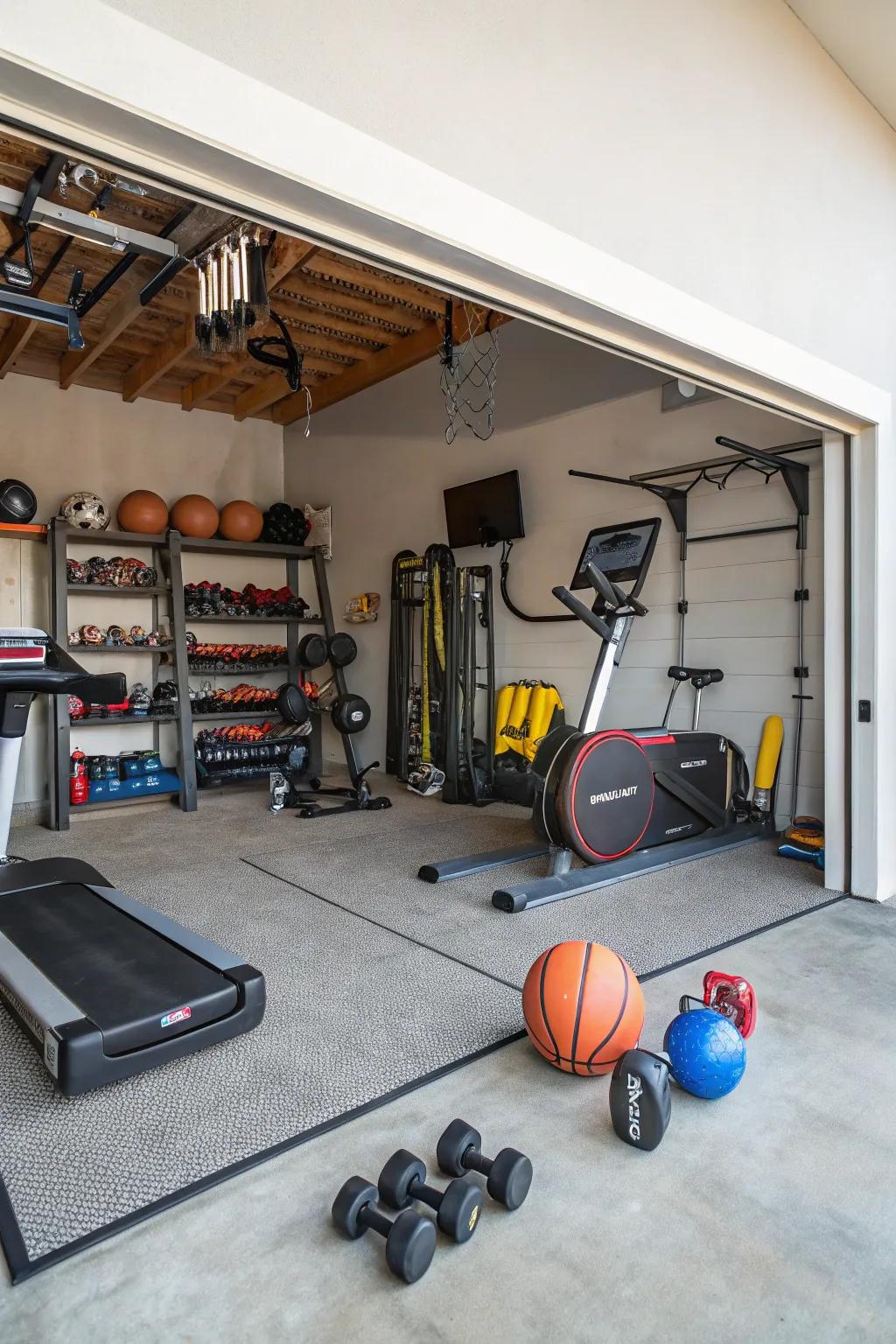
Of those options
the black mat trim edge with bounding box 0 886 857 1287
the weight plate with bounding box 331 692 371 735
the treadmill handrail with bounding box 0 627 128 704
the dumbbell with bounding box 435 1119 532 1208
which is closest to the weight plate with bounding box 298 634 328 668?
the weight plate with bounding box 331 692 371 735

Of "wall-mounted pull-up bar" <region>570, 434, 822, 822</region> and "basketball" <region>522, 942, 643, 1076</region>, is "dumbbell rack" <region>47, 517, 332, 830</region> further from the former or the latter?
"basketball" <region>522, 942, 643, 1076</region>

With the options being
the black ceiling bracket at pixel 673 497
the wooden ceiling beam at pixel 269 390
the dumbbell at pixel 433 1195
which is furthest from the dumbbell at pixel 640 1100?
the wooden ceiling beam at pixel 269 390

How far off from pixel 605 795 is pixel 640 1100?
2.16 m

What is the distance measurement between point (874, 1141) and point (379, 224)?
243 centimetres

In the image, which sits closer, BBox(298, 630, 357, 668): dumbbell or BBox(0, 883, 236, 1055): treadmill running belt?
BBox(0, 883, 236, 1055): treadmill running belt

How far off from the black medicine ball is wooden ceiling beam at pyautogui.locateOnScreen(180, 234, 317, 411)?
6.07ft

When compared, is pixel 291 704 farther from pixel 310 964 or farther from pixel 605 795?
pixel 310 964

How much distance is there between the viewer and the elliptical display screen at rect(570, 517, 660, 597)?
4945mm

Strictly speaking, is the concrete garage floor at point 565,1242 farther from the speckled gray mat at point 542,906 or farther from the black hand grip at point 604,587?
the black hand grip at point 604,587

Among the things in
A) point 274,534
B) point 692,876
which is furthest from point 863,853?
point 274,534

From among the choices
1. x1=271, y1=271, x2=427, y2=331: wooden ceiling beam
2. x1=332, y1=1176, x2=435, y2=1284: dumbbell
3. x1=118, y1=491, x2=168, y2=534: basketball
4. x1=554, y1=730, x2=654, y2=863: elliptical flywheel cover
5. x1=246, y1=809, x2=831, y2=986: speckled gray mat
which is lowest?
x1=246, y1=809, x2=831, y2=986: speckled gray mat

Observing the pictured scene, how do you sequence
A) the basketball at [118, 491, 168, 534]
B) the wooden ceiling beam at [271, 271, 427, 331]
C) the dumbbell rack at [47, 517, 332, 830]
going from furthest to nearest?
the basketball at [118, 491, 168, 534]
the dumbbell rack at [47, 517, 332, 830]
the wooden ceiling beam at [271, 271, 427, 331]

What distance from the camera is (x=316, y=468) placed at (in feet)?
25.3

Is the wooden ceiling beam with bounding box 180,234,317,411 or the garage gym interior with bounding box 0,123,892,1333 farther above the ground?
the wooden ceiling beam with bounding box 180,234,317,411
